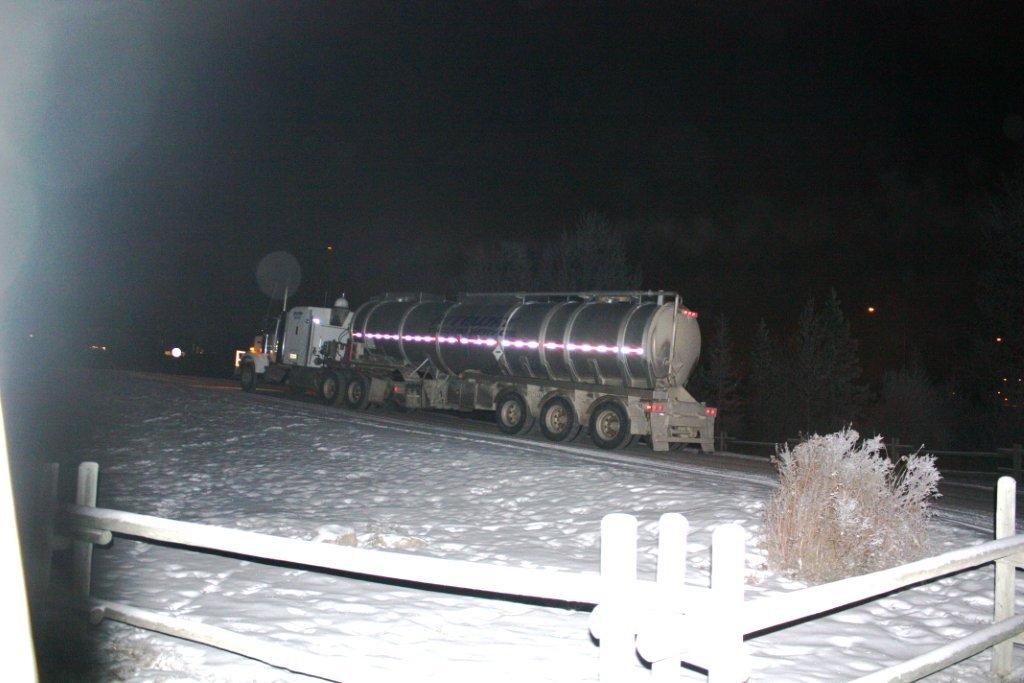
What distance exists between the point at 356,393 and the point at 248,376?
→ 6.01 metres

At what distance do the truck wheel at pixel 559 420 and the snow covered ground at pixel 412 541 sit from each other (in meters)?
2.91

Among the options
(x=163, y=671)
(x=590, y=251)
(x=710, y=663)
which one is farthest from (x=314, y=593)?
(x=590, y=251)

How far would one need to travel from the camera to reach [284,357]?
29.9m

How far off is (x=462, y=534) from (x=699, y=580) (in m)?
3.13

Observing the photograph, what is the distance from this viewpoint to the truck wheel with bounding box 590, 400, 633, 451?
20094 mm

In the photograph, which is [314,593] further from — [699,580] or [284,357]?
[284,357]

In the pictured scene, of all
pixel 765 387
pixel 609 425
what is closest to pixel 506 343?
pixel 609 425

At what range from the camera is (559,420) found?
2155 cm

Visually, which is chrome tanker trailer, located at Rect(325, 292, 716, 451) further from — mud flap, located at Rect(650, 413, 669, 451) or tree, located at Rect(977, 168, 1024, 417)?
tree, located at Rect(977, 168, 1024, 417)

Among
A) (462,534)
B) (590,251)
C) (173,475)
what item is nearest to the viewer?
(462,534)

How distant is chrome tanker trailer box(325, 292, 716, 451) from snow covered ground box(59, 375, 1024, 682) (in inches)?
115

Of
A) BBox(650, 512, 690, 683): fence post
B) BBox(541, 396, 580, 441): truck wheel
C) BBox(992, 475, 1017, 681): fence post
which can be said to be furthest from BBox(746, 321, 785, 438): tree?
BBox(650, 512, 690, 683): fence post

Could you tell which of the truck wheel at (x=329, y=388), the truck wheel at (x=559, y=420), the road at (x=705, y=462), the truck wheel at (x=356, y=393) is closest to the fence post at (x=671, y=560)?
the road at (x=705, y=462)

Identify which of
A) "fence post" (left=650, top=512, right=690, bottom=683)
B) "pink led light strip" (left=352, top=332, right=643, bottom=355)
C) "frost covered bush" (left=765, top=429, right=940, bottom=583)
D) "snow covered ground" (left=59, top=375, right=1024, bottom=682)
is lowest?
"snow covered ground" (left=59, top=375, right=1024, bottom=682)
